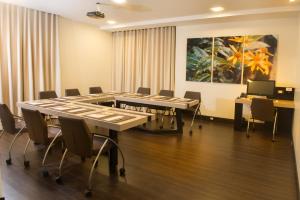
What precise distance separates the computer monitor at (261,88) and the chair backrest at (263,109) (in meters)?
0.62

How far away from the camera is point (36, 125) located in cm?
273

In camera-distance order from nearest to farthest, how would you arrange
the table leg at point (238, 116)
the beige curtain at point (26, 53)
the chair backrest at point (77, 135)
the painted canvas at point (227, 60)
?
the chair backrest at point (77, 135) → the beige curtain at point (26, 53) → the table leg at point (238, 116) → the painted canvas at point (227, 60)

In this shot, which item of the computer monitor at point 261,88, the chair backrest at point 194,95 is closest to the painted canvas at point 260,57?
the computer monitor at point 261,88

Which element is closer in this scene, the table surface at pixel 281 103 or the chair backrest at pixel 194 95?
the table surface at pixel 281 103

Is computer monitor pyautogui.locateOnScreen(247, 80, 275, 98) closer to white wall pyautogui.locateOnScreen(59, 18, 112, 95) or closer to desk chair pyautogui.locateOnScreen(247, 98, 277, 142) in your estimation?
desk chair pyautogui.locateOnScreen(247, 98, 277, 142)

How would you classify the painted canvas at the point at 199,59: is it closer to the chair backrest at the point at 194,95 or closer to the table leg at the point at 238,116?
the chair backrest at the point at 194,95

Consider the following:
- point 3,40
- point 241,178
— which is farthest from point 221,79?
point 3,40

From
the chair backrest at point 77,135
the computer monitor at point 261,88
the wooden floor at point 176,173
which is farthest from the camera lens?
the computer monitor at point 261,88

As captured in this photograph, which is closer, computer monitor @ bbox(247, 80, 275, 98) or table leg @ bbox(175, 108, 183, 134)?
table leg @ bbox(175, 108, 183, 134)

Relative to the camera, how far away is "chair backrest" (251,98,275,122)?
14.1 ft

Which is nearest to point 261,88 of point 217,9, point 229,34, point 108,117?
point 229,34

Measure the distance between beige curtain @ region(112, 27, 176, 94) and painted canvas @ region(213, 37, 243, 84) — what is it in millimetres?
1181

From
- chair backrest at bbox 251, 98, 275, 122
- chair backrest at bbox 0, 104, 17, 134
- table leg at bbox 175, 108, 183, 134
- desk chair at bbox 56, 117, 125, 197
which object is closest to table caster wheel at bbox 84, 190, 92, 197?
desk chair at bbox 56, 117, 125, 197

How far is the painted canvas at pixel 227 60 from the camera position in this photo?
5445mm
